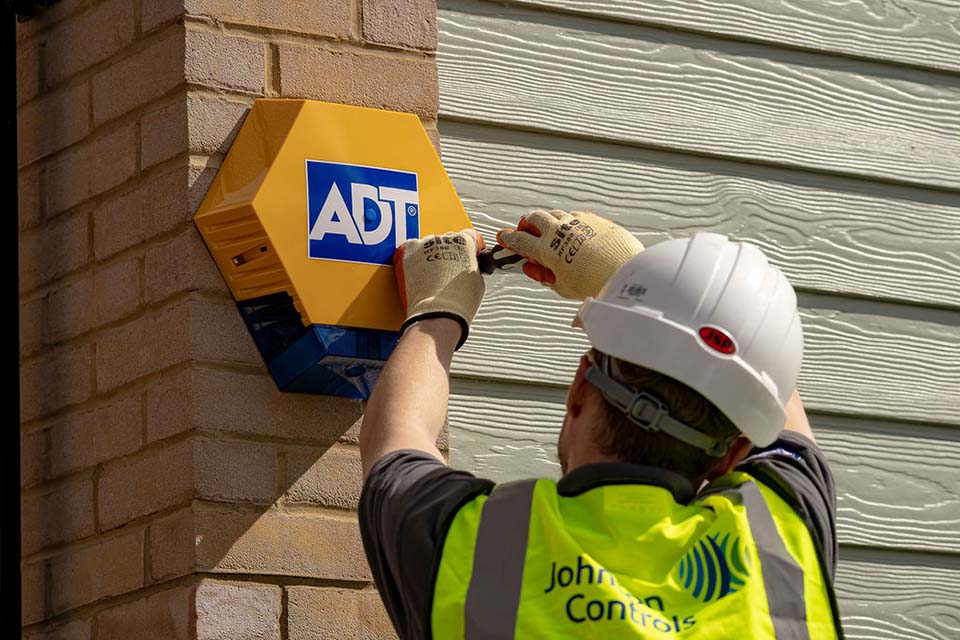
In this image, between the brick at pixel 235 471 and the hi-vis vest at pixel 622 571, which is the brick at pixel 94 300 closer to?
the brick at pixel 235 471

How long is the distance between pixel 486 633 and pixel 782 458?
63 centimetres

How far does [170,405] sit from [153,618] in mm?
349

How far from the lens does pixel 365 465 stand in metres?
2.49

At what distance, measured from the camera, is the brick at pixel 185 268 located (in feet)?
8.87

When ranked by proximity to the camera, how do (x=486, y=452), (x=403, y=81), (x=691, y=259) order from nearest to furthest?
(x=691, y=259) < (x=403, y=81) < (x=486, y=452)

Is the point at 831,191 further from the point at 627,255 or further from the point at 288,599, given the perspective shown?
the point at 288,599

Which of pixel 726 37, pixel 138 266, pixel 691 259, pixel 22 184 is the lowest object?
pixel 691 259

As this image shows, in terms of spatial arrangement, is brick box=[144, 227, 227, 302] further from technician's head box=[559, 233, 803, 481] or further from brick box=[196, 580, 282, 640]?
technician's head box=[559, 233, 803, 481]

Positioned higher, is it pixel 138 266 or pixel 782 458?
pixel 138 266

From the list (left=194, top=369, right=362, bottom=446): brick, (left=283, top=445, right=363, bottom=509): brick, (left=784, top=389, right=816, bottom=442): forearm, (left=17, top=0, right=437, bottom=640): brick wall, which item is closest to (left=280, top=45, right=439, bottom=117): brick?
(left=17, top=0, right=437, bottom=640): brick wall

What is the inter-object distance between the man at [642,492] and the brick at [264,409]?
0.22 m

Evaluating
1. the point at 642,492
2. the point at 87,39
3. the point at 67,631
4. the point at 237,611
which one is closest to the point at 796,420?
the point at 642,492

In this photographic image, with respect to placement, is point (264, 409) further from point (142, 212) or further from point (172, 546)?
point (142, 212)

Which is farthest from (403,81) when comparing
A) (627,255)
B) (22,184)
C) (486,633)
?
(486,633)
